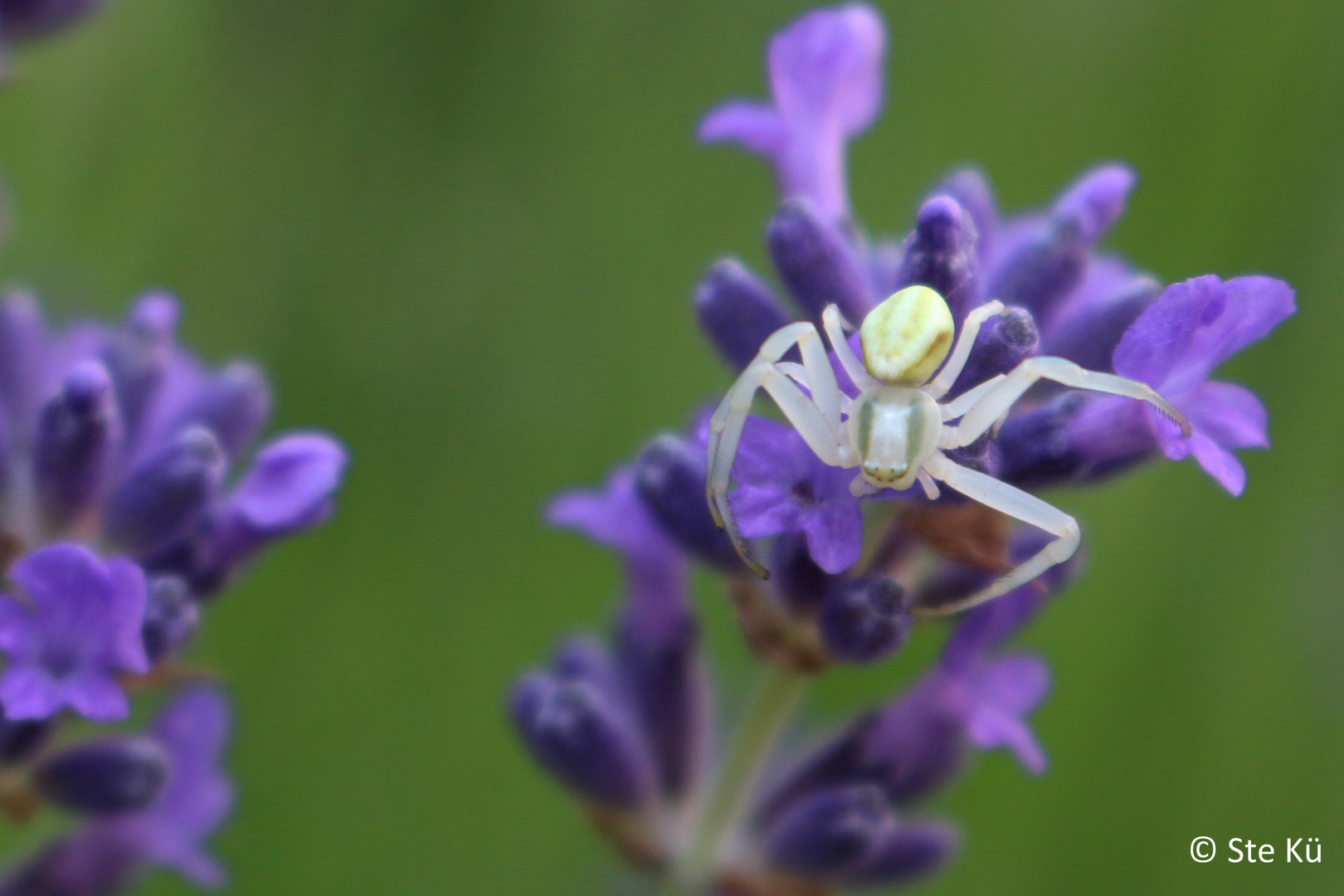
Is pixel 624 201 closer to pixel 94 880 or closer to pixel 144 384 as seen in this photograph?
pixel 144 384

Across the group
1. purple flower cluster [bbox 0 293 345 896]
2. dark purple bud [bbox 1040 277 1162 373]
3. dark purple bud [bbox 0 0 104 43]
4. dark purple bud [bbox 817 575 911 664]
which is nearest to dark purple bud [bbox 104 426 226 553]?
purple flower cluster [bbox 0 293 345 896]

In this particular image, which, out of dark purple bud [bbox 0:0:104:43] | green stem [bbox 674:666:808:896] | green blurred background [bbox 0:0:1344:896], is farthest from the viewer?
green blurred background [bbox 0:0:1344:896]

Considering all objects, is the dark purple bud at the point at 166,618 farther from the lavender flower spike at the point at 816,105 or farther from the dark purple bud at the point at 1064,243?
the dark purple bud at the point at 1064,243

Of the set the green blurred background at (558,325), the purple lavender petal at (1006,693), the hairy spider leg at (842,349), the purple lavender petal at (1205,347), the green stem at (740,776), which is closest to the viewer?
the purple lavender petal at (1205,347)

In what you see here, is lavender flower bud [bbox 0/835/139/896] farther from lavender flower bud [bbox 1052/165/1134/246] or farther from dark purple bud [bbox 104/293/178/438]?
lavender flower bud [bbox 1052/165/1134/246]

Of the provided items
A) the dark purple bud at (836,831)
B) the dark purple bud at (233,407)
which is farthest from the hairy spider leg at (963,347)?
the dark purple bud at (233,407)

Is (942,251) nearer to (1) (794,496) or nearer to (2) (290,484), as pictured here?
(1) (794,496)
